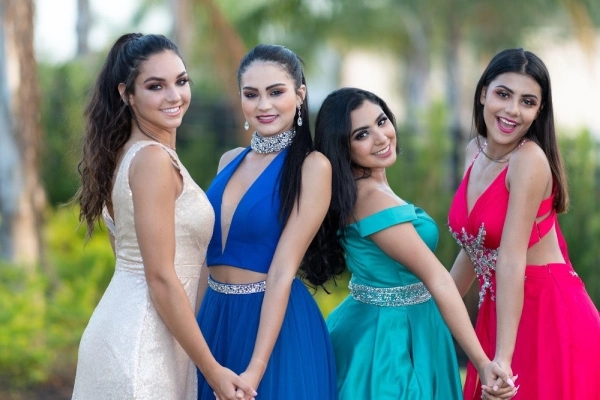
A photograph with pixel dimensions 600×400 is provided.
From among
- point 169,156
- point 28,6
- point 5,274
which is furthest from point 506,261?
point 28,6

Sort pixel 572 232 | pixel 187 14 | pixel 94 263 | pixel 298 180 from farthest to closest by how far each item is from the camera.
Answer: pixel 187 14 < pixel 94 263 < pixel 572 232 < pixel 298 180

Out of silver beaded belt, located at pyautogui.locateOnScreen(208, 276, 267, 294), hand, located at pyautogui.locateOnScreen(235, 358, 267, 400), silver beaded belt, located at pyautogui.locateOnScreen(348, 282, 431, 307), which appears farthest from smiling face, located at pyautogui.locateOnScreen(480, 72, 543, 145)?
hand, located at pyautogui.locateOnScreen(235, 358, 267, 400)

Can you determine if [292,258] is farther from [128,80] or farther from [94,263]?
[94,263]

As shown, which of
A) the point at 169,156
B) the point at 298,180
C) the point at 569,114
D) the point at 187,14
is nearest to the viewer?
the point at 169,156

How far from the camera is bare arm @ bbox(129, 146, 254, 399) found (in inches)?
108

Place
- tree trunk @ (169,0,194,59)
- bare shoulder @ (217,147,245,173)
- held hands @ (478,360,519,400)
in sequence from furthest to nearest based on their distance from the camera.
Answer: tree trunk @ (169,0,194,59) < bare shoulder @ (217,147,245,173) < held hands @ (478,360,519,400)

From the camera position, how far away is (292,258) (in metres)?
3.00

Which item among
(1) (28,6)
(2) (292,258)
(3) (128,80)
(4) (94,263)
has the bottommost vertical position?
(4) (94,263)

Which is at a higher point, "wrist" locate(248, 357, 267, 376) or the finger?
"wrist" locate(248, 357, 267, 376)

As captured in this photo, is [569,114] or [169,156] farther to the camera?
[569,114]

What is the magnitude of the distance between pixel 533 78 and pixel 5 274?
4896mm

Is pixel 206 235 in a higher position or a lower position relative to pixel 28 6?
lower

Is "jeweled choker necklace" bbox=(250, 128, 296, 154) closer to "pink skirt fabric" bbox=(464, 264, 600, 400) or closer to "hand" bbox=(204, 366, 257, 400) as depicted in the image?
"hand" bbox=(204, 366, 257, 400)

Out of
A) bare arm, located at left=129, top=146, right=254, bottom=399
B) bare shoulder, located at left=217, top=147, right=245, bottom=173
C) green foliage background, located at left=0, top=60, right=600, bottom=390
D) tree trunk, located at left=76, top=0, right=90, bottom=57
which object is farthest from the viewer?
tree trunk, located at left=76, top=0, right=90, bottom=57
